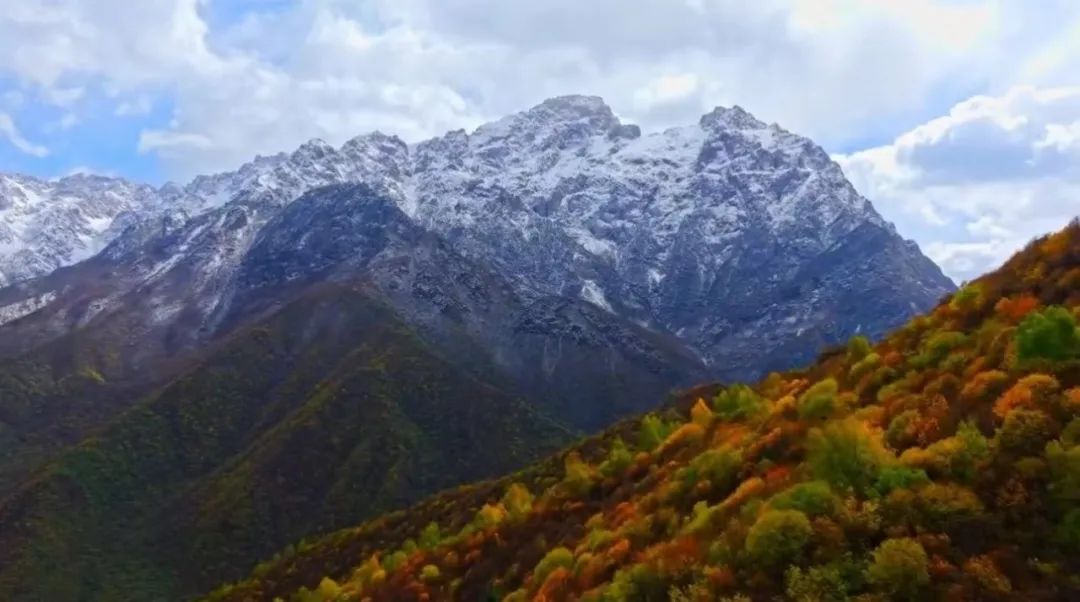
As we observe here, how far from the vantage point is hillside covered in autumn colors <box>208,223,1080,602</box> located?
26.3 metres

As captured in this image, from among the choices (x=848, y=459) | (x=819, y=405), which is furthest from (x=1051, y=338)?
(x=819, y=405)

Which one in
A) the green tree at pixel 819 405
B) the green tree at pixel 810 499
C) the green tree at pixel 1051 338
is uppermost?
the green tree at pixel 1051 338

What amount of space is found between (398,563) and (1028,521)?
192ft

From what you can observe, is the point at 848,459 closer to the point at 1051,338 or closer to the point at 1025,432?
the point at 1025,432

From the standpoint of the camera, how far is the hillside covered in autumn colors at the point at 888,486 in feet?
86.3

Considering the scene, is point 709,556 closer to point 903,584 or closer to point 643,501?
point 903,584

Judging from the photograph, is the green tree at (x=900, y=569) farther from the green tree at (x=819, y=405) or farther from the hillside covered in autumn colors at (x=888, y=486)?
the green tree at (x=819, y=405)

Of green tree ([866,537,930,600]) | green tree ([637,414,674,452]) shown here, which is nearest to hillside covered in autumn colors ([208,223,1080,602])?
green tree ([866,537,930,600])

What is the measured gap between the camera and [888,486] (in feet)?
97.5

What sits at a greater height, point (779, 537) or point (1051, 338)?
point (1051, 338)

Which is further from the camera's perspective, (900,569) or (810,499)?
(810,499)

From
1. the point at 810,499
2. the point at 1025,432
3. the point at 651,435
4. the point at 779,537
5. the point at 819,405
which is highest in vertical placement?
the point at 819,405

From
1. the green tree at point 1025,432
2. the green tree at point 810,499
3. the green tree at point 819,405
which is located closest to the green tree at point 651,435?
the green tree at point 819,405

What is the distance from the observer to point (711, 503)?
39.3 metres
